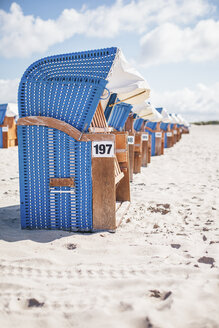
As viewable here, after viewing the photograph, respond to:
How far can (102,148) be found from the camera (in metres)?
3.28

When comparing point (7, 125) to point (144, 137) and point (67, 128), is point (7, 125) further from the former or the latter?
point (67, 128)

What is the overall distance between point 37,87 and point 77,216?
1646mm

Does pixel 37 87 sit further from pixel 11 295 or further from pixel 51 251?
pixel 11 295

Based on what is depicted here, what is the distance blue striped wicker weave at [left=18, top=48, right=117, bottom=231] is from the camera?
3160 mm

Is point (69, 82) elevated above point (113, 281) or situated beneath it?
elevated above

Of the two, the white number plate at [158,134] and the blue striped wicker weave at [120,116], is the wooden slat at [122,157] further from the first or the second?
the white number plate at [158,134]

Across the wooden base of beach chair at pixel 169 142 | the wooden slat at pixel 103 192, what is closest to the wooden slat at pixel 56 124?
the wooden slat at pixel 103 192

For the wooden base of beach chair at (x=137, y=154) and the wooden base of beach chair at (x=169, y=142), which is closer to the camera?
the wooden base of beach chair at (x=137, y=154)

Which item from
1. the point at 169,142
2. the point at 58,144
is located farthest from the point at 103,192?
the point at 169,142

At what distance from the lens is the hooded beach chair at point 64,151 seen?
126 inches

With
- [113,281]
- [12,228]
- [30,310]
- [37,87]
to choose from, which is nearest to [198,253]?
[113,281]

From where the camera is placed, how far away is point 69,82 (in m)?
3.18

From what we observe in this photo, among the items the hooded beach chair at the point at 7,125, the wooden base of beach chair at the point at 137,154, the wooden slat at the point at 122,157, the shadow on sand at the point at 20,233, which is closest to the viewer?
the shadow on sand at the point at 20,233

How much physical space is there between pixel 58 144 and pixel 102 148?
53 cm
